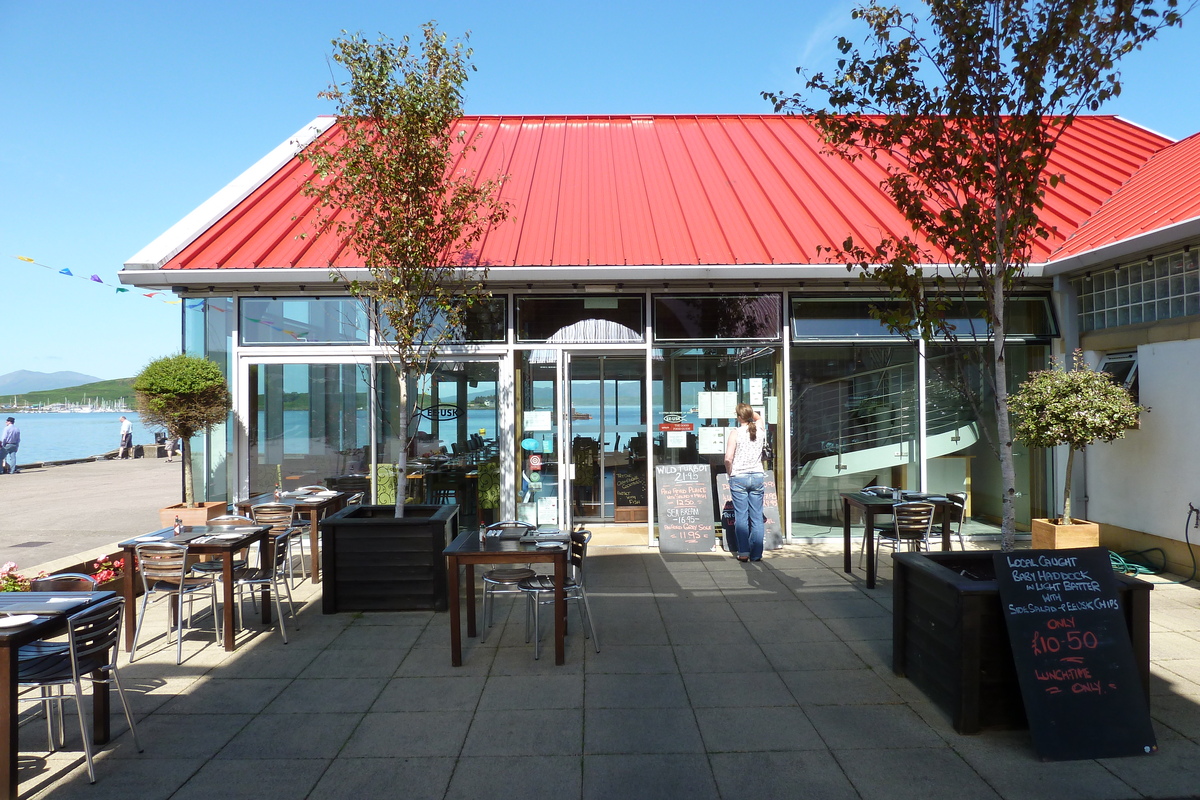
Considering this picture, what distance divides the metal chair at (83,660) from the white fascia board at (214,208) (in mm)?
5048

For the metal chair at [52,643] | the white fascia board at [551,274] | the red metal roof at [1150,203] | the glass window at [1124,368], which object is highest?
the red metal roof at [1150,203]

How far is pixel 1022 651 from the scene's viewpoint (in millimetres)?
3557

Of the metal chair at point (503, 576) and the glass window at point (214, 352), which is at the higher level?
the glass window at point (214, 352)

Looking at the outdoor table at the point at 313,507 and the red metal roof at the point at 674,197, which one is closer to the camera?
the outdoor table at the point at 313,507

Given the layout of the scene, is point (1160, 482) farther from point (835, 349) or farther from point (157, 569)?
point (157, 569)

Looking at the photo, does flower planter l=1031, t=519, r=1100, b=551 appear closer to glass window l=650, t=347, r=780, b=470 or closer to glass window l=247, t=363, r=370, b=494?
glass window l=650, t=347, r=780, b=470

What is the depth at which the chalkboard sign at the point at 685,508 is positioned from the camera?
26.9 ft

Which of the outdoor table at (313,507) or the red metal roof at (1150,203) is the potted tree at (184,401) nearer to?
the outdoor table at (313,507)

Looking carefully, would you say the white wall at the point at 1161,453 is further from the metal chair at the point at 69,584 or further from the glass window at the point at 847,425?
the metal chair at the point at 69,584

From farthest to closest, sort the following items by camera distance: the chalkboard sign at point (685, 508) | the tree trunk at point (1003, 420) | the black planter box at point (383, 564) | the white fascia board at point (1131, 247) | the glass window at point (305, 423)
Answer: the glass window at point (305, 423), the chalkboard sign at point (685, 508), the white fascia board at point (1131, 247), the black planter box at point (383, 564), the tree trunk at point (1003, 420)

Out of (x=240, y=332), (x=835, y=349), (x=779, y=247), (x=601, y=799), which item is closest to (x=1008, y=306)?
(x=835, y=349)

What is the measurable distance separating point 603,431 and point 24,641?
617cm

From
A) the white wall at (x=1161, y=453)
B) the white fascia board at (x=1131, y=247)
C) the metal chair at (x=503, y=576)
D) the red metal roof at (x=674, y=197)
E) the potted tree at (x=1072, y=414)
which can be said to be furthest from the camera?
the red metal roof at (x=674, y=197)

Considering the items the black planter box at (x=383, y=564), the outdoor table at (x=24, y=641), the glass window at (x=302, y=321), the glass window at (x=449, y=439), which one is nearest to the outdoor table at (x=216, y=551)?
the black planter box at (x=383, y=564)
